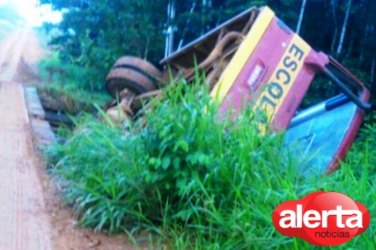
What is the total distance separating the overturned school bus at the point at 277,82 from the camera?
343 centimetres

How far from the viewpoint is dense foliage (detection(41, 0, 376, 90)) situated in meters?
6.23

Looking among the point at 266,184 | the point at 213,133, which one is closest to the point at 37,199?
the point at 213,133

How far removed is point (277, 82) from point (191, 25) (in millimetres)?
3322

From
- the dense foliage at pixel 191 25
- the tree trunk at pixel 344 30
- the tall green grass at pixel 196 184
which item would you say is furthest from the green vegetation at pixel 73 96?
the tree trunk at pixel 344 30

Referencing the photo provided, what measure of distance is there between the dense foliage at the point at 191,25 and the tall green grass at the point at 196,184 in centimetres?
416

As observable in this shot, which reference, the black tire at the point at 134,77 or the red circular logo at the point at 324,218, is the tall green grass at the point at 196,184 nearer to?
the red circular logo at the point at 324,218

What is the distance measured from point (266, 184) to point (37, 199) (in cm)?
114

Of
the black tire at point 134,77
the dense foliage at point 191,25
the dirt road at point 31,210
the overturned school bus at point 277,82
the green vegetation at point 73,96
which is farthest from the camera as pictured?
the dense foliage at point 191,25

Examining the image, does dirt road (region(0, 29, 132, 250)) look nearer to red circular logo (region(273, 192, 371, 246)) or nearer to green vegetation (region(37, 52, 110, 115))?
red circular logo (region(273, 192, 371, 246))

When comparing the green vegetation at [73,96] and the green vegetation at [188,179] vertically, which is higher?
the green vegetation at [73,96]

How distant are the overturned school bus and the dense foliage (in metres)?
2.25

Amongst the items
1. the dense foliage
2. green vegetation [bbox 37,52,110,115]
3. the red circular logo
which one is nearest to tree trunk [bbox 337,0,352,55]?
the dense foliage

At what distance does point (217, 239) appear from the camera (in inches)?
74.9

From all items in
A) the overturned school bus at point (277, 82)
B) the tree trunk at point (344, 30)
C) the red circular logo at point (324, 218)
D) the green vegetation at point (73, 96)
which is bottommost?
the red circular logo at point (324, 218)
